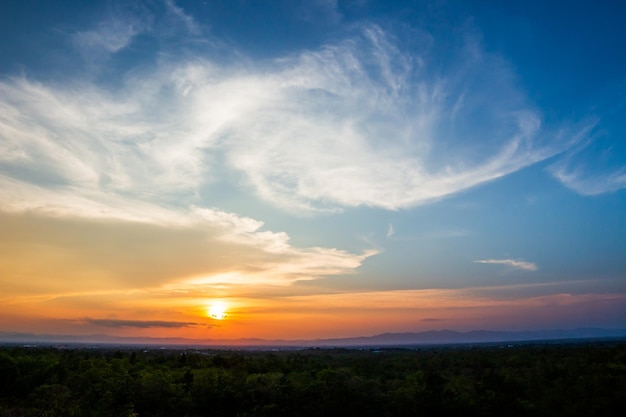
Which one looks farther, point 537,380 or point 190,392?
point 537,380

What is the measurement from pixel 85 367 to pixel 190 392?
1583 centimetres

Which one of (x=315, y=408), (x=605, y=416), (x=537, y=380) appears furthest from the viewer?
(x=537, y=380)

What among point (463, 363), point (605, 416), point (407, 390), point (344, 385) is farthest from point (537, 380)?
point (463, 363)

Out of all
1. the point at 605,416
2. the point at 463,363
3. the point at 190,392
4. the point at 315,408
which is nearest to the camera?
the point at 605,416

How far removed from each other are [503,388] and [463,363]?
43086mm

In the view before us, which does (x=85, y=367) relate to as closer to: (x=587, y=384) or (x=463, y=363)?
(x=587, y=384)

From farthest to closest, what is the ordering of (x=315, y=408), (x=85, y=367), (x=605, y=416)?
(x=85, y=367), (x=315, y=408), (x=605, y=416)

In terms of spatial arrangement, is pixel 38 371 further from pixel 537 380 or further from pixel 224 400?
pixel 537 380

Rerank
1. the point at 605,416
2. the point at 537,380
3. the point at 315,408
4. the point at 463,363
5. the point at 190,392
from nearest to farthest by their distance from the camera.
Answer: the point at 605,416 → the point at 315,408 → the point at 190,392 → the point at 537,380 → the point at 463,363

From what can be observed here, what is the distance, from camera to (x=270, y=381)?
31016 millimetres

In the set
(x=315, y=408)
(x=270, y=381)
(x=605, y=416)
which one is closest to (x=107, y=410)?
(x=270, y=381)

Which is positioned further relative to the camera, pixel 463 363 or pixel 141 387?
pixel 463 363

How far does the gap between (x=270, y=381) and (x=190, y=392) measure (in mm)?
5188

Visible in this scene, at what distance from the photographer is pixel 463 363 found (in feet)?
226
